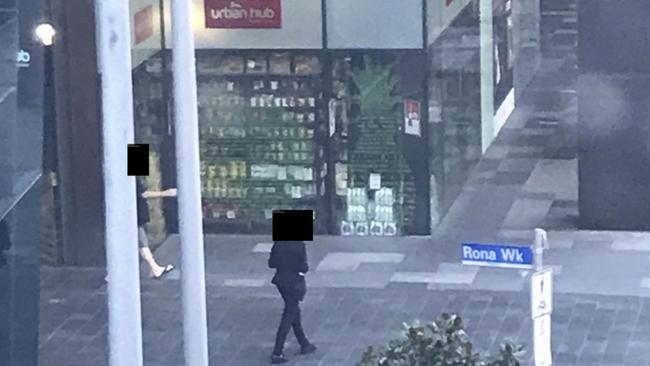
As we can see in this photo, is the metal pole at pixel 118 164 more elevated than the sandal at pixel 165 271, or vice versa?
the metal pole at pixel 118 164

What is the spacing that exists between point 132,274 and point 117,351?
0.54 metres

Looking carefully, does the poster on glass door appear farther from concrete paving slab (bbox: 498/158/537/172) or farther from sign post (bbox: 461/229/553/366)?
sign post (bbox: 461/229/553/366)

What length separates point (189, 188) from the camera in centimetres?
1376

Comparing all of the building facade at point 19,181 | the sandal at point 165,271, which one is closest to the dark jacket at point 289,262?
the building facade at point 19,181

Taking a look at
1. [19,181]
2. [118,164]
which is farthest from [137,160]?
[19,181]

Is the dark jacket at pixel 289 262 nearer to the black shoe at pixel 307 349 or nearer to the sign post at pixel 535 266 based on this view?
Answer: the black shoe at pixel 307 349

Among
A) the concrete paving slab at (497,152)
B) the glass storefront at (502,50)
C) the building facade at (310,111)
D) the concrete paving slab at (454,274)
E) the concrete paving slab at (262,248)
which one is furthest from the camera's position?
the glass storefront at (502,50)

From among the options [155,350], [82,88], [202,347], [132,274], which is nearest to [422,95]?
[82,88]

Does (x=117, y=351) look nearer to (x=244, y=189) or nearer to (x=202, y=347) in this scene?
(x=202, y=347)

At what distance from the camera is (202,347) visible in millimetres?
13844

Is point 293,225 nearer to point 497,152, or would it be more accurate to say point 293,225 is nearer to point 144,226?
point 144,226

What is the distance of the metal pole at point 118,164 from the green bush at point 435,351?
1.95 metres

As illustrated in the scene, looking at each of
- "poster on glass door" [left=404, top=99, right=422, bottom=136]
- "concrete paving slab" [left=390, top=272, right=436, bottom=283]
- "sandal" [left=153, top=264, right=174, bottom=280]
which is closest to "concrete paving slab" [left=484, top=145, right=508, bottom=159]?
"poster on glass door" [left=404, top=99, right=422, bottom=136]

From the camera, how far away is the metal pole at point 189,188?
44.4 ft
